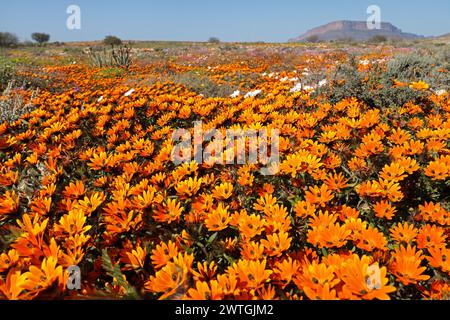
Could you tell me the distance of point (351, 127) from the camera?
9.41ft

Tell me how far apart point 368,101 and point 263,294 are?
14.7 feet

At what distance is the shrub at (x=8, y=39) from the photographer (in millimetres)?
45359

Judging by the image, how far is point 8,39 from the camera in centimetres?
4800

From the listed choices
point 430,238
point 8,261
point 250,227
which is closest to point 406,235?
point 430,238

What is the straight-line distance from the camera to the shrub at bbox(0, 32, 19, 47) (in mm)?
45359

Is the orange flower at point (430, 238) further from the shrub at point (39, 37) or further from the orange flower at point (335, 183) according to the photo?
the shrub at point (39, 37)

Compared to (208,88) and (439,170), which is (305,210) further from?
(208,88)

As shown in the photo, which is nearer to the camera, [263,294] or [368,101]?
[263,294]

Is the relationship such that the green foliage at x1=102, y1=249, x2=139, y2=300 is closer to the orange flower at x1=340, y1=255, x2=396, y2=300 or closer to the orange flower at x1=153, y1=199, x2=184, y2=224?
the orange flower at x1=153, y1=199, x2=184, y2=224

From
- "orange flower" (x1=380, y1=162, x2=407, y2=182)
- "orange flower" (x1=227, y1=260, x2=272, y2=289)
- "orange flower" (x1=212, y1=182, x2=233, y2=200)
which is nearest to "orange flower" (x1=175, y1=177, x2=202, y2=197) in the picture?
"orange flower" (x1=212, y1=182, x2=233, y2=200)
